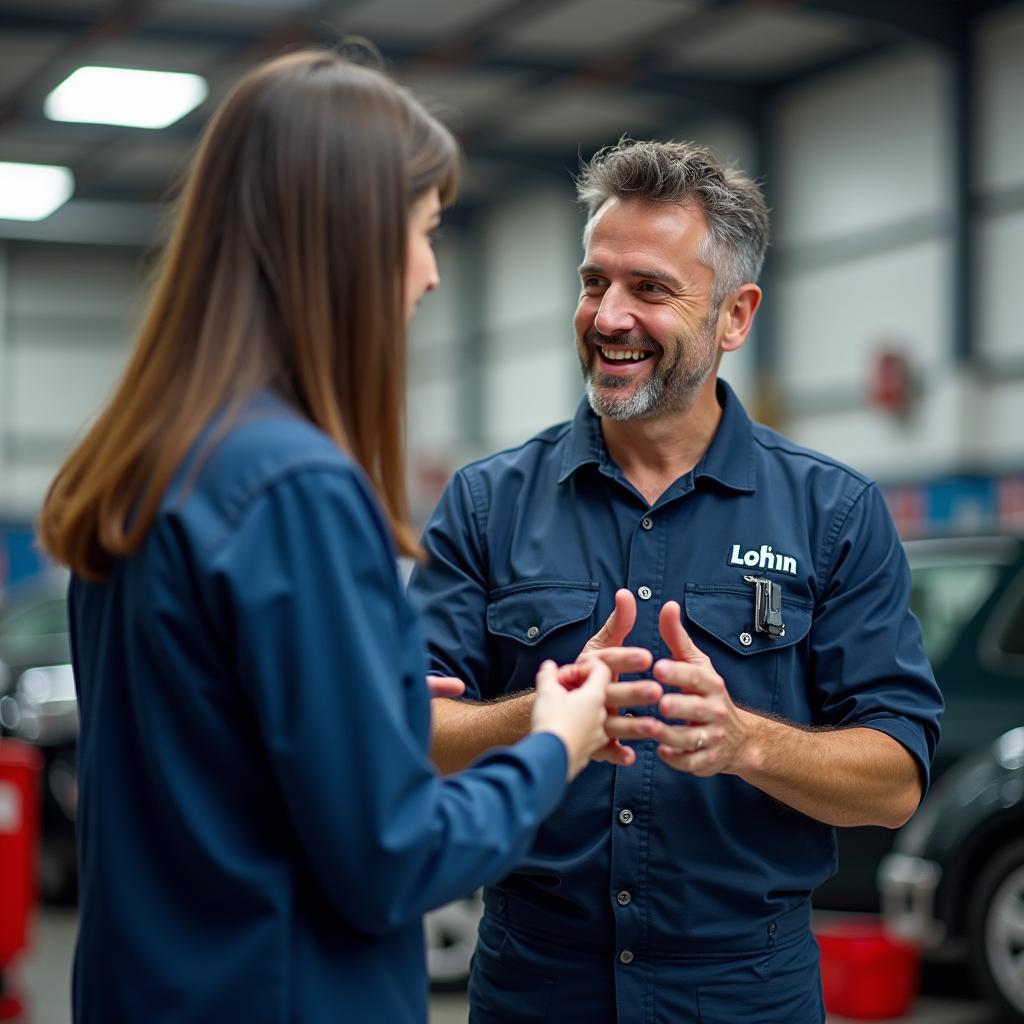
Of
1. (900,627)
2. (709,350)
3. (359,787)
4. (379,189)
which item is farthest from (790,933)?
(379,189)

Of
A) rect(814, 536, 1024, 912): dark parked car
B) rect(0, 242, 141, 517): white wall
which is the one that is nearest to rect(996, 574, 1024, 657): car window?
rect(814, 536, 1024, 912): dark parked car

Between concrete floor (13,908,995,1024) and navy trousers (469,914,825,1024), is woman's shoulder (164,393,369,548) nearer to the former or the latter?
navy trousers (469,914,825,1024)

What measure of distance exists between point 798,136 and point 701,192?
14447 mm

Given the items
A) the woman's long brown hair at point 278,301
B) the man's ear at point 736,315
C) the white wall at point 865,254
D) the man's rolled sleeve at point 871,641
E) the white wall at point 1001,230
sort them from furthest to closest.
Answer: the white wall at point 865,254 < the white wall at point 1001,230 < the man's ear at point 736,315 < the man's rolled sleeve at point 871,641 < the woman's long brown hair at point 278,301

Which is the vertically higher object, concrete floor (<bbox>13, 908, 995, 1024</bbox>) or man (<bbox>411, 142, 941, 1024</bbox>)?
man (<bbox>411, 142, 941, 1024</bbox>)

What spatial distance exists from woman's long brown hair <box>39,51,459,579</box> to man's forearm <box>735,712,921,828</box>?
0.81 meters

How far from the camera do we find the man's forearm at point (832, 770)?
90.6 inches

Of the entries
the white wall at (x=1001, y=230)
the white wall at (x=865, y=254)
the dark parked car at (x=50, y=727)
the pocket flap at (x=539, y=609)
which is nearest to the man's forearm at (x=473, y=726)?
the pocket flap at (x=539, y=609)

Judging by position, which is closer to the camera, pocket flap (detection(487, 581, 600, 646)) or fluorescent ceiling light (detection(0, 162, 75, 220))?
pocket flap (detection(487, 581, 600, 646))

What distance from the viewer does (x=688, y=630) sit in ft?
8.32

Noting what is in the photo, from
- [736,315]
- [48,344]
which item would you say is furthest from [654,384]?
[48,344]

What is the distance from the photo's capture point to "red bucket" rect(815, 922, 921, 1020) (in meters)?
5.54

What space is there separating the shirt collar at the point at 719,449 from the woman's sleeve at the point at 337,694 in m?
1.11

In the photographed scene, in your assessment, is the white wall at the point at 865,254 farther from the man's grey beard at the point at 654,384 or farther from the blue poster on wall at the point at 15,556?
the man's grey beard at the point at 654,384
